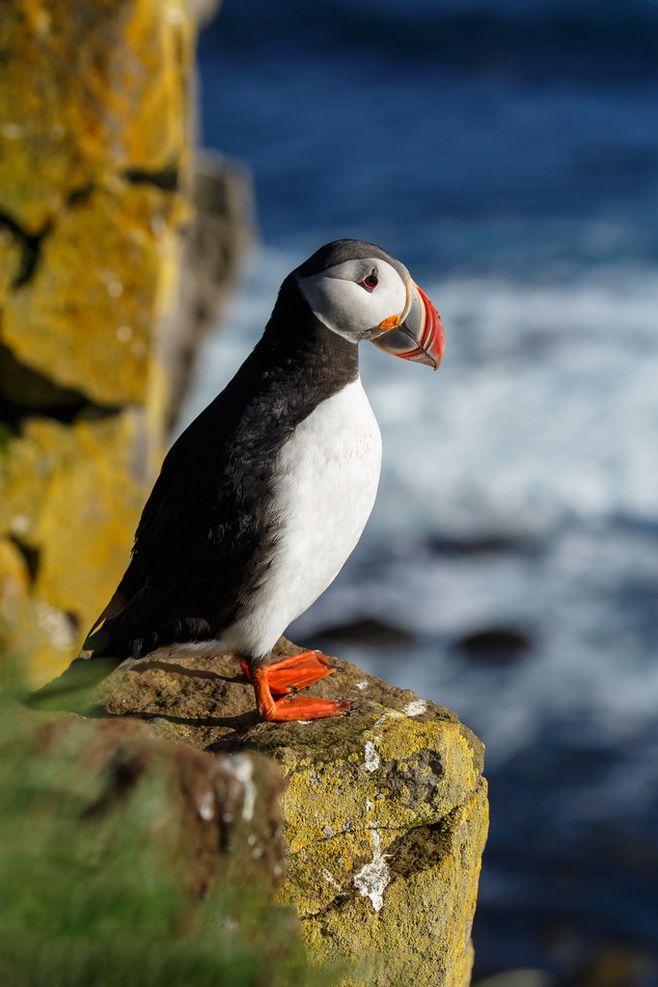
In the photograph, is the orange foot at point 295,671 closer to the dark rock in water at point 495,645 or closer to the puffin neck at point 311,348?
the puffin neck at point 311,348

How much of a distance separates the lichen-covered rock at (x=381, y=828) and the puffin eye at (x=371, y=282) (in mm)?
1119

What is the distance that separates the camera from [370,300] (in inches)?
133

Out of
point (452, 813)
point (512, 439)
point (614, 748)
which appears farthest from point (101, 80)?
point (512, 439)

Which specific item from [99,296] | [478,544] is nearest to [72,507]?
[99,296]

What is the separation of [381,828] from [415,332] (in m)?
1.28

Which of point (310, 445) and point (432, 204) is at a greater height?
point (310, 445)

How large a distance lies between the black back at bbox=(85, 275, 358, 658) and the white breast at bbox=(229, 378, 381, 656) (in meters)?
0.03

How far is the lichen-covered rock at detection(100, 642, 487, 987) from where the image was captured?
3219 millimetres

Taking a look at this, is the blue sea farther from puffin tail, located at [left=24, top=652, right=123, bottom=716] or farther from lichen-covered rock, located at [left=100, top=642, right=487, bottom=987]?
puffin tail, located at [left=24, top=652, right=123, bottom=716]

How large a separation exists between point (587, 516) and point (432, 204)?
1067 cm

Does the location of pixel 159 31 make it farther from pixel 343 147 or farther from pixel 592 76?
pixel 592 76

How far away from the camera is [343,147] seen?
24.0m

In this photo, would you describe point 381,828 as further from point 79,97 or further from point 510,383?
point 510,383

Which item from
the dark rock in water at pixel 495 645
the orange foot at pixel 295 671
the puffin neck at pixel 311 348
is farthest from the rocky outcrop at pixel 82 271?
the dark rock in water at pixel 495 645
